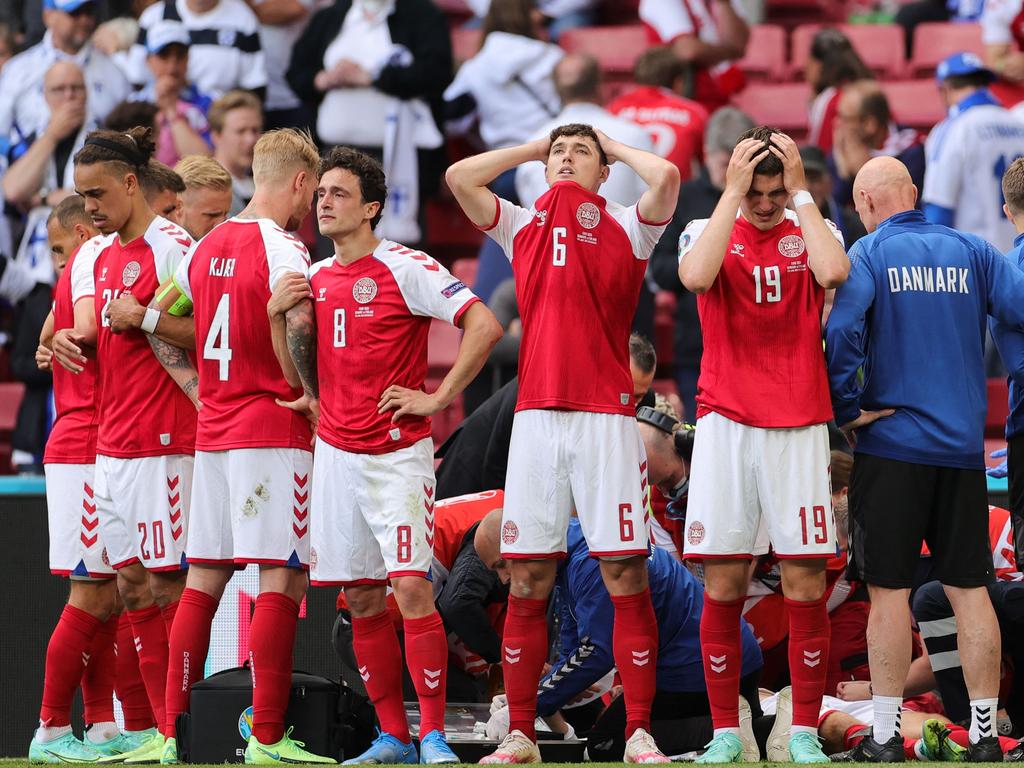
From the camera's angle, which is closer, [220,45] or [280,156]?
[280,156]

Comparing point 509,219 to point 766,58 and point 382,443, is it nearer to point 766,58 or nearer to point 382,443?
point 382,443

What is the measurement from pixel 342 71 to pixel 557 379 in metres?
5.41

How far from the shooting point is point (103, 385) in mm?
7102

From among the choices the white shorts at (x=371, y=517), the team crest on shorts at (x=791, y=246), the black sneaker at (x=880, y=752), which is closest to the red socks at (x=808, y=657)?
the black sneaker at (x=880, y=752)

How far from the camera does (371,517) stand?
6320 millimetres

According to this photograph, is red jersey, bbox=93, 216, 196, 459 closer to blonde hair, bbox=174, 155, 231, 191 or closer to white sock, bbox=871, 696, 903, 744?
blonde hair, bbox=174, 155, 231, 191

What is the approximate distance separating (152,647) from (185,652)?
19.5 inches

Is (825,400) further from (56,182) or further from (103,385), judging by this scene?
(56,182)

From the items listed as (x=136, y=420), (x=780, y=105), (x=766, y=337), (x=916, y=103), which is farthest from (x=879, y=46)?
(x=136, y=420)

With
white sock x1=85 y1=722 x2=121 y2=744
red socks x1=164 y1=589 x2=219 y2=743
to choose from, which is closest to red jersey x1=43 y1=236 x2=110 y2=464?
red socks x1=164 y1=589 x2=219 y2=743

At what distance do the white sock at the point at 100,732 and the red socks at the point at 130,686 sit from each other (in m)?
0.09

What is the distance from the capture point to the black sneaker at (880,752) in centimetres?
600

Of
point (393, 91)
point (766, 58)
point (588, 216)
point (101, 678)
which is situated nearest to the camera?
point (588, 216)

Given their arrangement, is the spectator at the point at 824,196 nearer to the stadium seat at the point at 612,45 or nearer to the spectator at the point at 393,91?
the spectator at the point at 393,91
